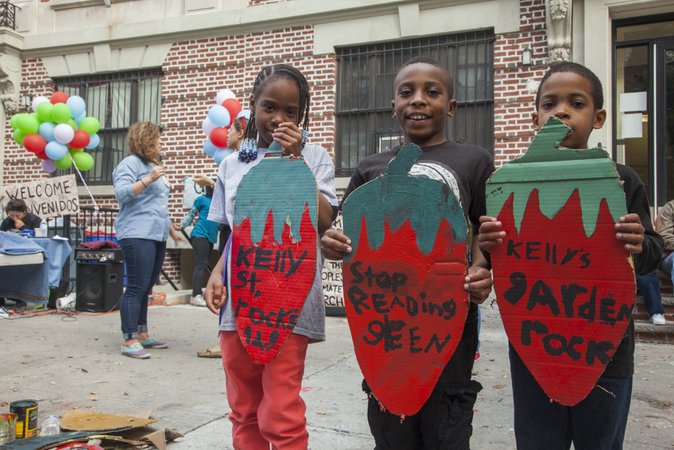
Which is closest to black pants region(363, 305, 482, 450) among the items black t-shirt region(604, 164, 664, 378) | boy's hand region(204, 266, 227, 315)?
black t-shirt region(604, 164, 664, 378)

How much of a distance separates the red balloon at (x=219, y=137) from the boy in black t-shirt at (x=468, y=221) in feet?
13.0

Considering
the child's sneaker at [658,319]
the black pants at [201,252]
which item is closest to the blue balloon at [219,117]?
the black pants at [201,252]

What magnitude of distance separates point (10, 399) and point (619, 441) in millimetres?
3104

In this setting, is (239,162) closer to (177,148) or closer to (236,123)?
(236,123)

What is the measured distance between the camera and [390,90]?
7.65 metres

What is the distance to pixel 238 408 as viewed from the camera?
6.14ft

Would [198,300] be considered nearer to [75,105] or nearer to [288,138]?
[75,105]

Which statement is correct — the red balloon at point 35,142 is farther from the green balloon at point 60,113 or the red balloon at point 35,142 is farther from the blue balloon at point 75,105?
the blue balloon at point 75,105

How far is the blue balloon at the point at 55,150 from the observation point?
7.07 m

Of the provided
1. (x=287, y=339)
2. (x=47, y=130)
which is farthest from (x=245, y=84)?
(x=287, y=339)

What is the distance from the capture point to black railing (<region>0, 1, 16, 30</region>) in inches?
384

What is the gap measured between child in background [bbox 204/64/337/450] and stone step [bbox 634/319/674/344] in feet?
Result: 14.8

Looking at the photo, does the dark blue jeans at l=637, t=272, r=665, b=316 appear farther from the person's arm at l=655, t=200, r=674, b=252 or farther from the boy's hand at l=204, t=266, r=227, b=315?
the boy's hand at l=204, t=266, r=227, b=315

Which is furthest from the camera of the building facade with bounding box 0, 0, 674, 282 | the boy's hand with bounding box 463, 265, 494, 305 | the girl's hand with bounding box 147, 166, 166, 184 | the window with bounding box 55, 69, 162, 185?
the window with bounding box 55, 69, 162, 185
